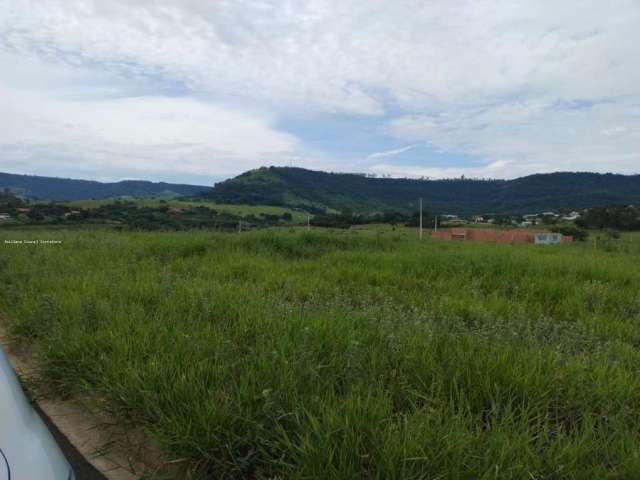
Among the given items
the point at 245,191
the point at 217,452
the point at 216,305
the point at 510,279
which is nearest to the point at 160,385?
the point at 217,452

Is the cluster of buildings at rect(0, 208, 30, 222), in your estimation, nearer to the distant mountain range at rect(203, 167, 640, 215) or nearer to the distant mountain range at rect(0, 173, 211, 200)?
the distant mountain range at rect(0, 173, 211, 200)

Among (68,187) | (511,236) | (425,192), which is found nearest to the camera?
(511,236)

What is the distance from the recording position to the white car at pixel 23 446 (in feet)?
3.52

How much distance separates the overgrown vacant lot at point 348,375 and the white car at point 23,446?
0.60 m

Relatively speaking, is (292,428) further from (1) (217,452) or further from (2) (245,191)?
(2) (245,191)

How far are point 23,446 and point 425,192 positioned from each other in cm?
10252

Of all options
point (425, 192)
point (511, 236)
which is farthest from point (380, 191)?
point (511, 236)

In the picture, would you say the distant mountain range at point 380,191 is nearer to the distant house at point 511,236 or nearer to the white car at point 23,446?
the distant house at point 511,236

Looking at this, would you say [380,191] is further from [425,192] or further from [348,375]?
[348,375]

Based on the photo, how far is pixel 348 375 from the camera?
2170 millimetres

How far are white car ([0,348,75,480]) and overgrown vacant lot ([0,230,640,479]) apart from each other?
0.60 m

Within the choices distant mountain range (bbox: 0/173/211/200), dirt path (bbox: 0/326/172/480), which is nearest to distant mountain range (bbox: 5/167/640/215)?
distant mountain range (bbox: 0/173/211/200)

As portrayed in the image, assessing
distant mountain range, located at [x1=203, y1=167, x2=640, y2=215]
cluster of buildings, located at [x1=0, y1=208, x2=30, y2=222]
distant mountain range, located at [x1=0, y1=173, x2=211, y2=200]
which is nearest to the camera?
cluster of buildings, located at [x1=0, y1=208, x2=30, y2=222]

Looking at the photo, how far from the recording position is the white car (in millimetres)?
1074
